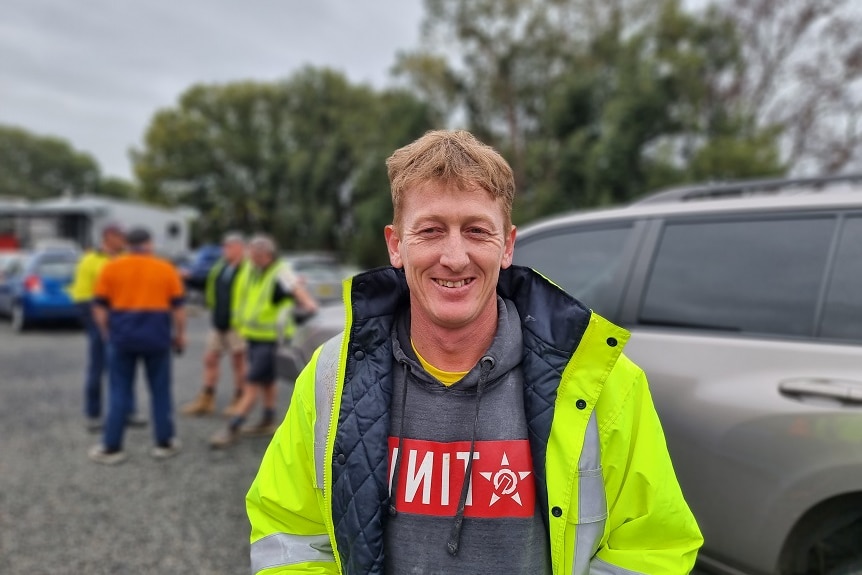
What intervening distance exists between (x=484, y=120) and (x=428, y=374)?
20.6m

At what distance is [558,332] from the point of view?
1.46 metres

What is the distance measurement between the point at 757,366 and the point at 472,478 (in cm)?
127

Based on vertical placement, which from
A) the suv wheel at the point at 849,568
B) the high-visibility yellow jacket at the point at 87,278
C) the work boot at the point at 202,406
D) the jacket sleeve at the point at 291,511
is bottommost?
the work boot at the point at 202,406

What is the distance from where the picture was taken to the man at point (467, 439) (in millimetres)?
1338

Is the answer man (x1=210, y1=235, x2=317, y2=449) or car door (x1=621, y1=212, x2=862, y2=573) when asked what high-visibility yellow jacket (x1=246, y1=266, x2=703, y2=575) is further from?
man (x1=210, y1=235, x2=317, y2=449)

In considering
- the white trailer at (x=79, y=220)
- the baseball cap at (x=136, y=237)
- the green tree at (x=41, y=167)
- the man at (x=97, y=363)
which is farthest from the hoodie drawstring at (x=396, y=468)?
the green tree at (x=41, y=167)

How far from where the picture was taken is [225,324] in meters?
6.16

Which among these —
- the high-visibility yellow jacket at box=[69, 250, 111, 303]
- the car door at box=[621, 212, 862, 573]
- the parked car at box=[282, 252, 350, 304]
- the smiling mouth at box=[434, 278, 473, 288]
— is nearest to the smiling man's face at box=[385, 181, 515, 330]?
the smiling mouth at box=[434, 278, 473, 288]

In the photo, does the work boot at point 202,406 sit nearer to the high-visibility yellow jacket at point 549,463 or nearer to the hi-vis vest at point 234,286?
the hi-vis vest at point 234,286

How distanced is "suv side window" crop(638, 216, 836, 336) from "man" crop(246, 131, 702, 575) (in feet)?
3.65

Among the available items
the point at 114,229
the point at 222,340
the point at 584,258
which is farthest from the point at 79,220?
the point at 584,258

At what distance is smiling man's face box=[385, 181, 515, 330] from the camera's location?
139cm

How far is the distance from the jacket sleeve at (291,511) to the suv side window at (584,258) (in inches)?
62.3

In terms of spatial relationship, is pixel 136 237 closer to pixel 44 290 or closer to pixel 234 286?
pixel 234 286
